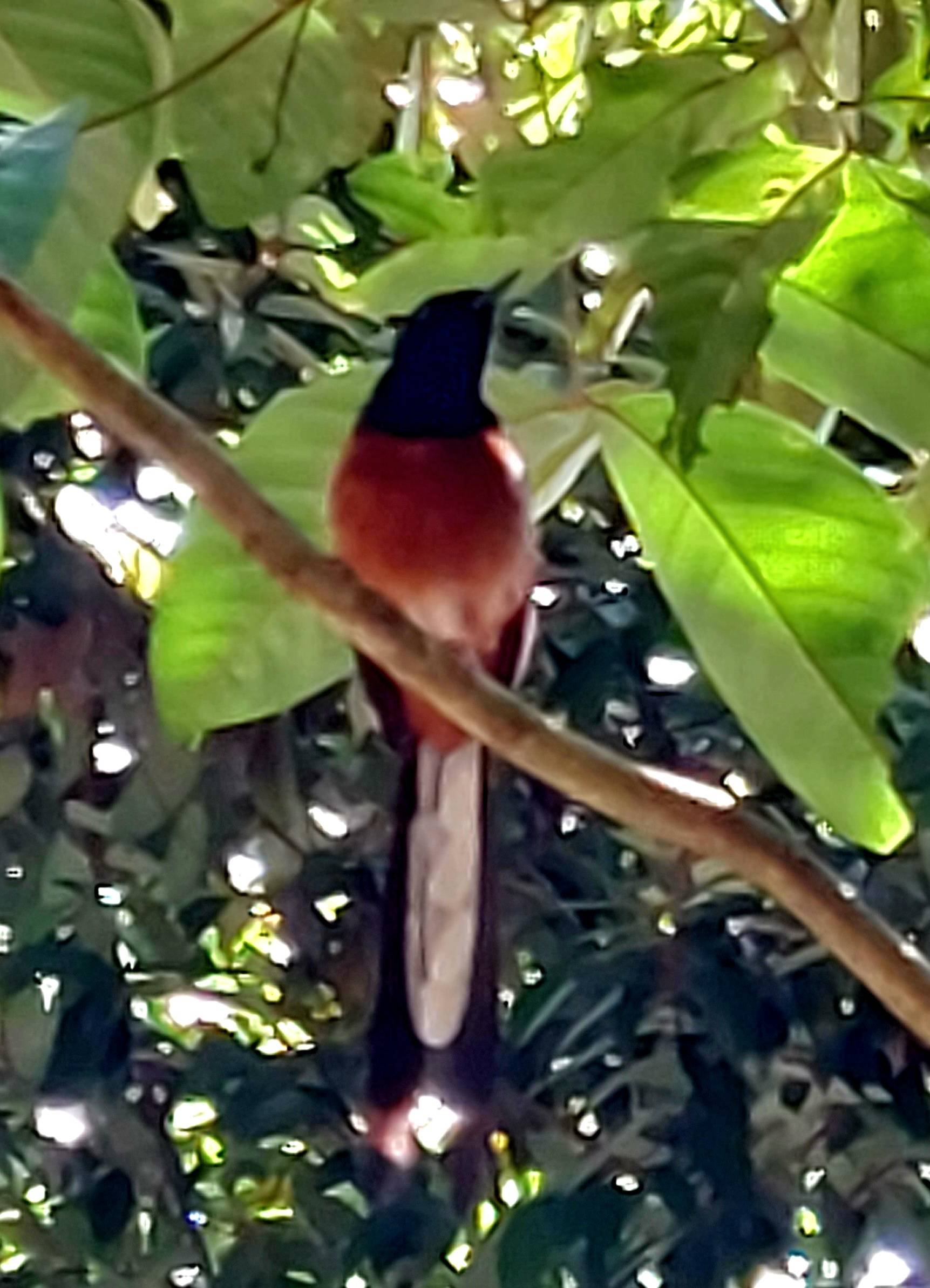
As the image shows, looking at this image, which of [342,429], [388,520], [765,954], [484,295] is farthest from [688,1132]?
[342,429]

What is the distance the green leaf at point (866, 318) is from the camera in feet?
1.94

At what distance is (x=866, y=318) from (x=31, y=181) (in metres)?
0.24

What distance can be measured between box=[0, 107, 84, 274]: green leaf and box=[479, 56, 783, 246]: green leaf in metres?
0.12

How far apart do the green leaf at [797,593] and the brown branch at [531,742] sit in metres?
0.04

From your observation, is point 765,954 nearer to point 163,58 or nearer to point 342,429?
point 342,429

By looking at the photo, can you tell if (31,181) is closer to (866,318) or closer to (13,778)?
(866,318)

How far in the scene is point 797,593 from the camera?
0.65 meters

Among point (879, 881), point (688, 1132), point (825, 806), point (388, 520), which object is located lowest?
point (688, 1132)

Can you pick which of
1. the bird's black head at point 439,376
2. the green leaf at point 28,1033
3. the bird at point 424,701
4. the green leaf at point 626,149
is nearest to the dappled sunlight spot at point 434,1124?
the bird at point 424,701

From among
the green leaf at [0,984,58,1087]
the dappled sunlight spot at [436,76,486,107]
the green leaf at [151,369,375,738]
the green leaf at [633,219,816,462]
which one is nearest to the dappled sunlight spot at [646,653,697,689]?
the green leaf at [0,984,58,1087]

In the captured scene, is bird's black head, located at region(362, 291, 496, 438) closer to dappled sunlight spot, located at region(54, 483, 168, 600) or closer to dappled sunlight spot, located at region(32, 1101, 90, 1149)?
dappled sunlight spot, located at region(54, 483, 168, 600)

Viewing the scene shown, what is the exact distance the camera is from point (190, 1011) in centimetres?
181

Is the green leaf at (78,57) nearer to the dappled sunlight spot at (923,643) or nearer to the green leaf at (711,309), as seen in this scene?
the green leaf at (711,309)

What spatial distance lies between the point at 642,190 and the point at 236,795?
45.5 inches
